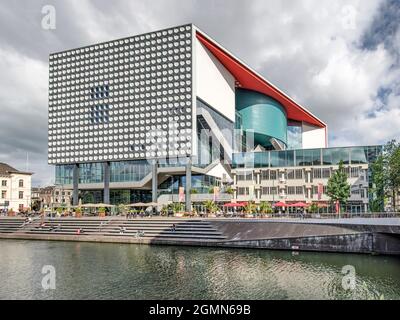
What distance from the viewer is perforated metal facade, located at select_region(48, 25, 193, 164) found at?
247ft

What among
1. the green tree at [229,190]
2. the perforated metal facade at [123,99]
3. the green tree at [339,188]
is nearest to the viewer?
the green tree at [339,188]

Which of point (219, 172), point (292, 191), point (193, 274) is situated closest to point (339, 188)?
point (292, 191)

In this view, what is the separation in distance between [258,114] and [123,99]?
149 ft

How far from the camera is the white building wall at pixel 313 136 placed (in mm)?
134875

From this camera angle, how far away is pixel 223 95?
9269cm

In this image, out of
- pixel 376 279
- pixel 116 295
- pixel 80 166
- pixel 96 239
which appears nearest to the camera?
pixel 116 295

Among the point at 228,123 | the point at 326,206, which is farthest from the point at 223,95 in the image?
the point at 326,206

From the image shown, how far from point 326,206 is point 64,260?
164ft

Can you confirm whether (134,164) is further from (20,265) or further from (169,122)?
(20,265)

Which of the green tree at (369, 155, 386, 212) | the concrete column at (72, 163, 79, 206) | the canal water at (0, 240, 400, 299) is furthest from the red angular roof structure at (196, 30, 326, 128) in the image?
the canal water at (0, 240, 400, 299)

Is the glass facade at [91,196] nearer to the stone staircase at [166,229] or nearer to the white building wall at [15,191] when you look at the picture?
the white building wall at [15,191]

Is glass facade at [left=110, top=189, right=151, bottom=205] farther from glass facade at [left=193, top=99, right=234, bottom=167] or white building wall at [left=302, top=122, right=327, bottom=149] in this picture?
white building wall at [left=302, top=122, right=327, bottom=149]

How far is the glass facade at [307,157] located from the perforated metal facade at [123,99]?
16038 mm

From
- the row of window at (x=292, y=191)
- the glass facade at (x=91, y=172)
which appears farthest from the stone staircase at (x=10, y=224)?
the row of window at (x=292, y=191)
